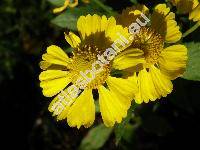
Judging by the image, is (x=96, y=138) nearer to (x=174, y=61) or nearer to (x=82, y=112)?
(x=82, y=112)

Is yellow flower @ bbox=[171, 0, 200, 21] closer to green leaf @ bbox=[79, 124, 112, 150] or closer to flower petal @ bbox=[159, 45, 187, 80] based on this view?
flower petal @ bbox=[159, 45, 187, 80]

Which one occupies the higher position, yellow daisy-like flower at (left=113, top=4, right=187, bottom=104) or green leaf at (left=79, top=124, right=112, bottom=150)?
yellow daisy-like flower at (left=113, top=4, right=187, bottom=104)

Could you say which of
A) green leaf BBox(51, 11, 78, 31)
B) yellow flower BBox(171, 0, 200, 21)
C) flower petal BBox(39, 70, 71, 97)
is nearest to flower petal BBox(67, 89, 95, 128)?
flower petal BBox(39, 70, 71, 97)

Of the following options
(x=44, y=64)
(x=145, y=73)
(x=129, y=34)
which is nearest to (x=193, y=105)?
(x=145, y=73)

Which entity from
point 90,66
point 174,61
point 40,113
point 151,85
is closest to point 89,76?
point 90,66

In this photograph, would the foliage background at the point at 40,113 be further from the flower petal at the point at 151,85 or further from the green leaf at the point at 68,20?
the flower petal at the point at 151,85

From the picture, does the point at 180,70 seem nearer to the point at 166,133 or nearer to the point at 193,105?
the point at 193,105
